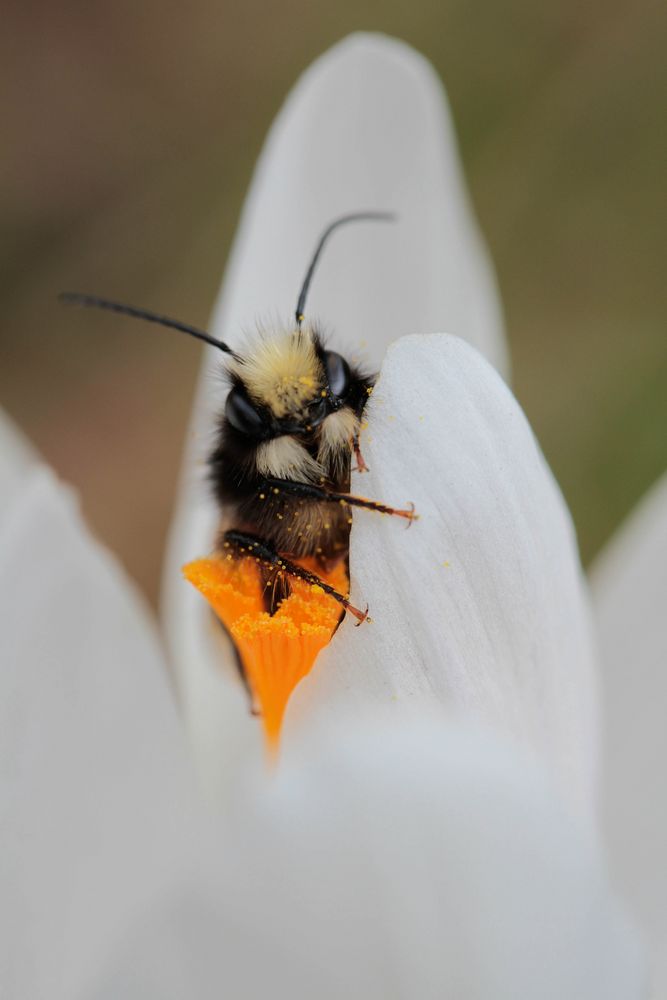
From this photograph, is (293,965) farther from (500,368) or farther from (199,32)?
(199,32)

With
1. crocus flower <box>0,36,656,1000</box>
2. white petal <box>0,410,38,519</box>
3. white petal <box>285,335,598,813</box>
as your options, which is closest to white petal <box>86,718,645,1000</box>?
crocus flower <box>0,36,656,1000</box>

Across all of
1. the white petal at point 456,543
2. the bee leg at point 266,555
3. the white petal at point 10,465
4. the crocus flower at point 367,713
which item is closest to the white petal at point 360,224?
the crocus flower at point 367,713

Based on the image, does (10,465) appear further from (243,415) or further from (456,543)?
(456,543)

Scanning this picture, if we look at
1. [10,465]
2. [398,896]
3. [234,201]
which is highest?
[398,896]

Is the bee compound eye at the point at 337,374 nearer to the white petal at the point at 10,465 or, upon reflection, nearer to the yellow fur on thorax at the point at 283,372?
the yellow fur on thorax at the point at 283,372

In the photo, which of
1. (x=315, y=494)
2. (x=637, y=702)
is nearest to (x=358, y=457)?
(x=315, y=494)

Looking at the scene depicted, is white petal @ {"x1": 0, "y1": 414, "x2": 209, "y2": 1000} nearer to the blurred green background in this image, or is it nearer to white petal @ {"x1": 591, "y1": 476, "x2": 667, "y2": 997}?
white petal @ {"x1": 591, "y1": 476, "x2": 667, "y2": 997}
